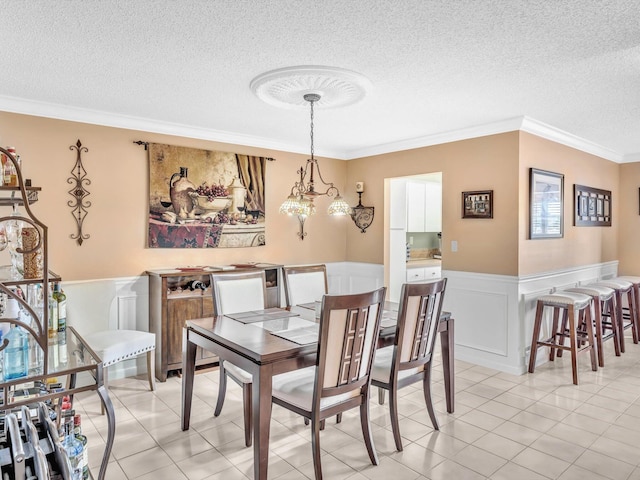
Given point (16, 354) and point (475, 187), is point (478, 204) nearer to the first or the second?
point (475, 187)

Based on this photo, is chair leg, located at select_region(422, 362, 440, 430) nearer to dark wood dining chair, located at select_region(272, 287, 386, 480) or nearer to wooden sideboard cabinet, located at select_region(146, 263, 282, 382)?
dark wood dining chair, located at select_region(272, 287, 386, 480)

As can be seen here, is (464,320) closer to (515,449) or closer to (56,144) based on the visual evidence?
(515,449)

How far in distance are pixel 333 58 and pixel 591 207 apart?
13.8ft

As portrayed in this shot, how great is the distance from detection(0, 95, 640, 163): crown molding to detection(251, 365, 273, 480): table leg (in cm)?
284

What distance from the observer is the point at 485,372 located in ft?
13.3

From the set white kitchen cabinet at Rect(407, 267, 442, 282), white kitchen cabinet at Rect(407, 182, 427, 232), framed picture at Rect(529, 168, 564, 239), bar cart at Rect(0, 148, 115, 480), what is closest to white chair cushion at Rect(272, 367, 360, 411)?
bar cart at Rect(0, 148, 115, 480)

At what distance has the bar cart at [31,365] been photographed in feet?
4.18

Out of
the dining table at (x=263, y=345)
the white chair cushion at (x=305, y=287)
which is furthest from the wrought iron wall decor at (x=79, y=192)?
the white chair cushion at (x=305, y=287)

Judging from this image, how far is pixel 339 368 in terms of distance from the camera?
2.28 meters

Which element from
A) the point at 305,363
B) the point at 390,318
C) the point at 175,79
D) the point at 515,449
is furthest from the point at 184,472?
the point at 175,79

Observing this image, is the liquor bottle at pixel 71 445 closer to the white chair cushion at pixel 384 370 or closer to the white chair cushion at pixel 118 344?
the white chair cushion at pixel 384 370

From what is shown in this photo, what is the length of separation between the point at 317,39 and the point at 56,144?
8.43 feet

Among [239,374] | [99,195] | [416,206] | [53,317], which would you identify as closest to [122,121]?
[99,195]

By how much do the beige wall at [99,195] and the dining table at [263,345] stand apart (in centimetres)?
146
